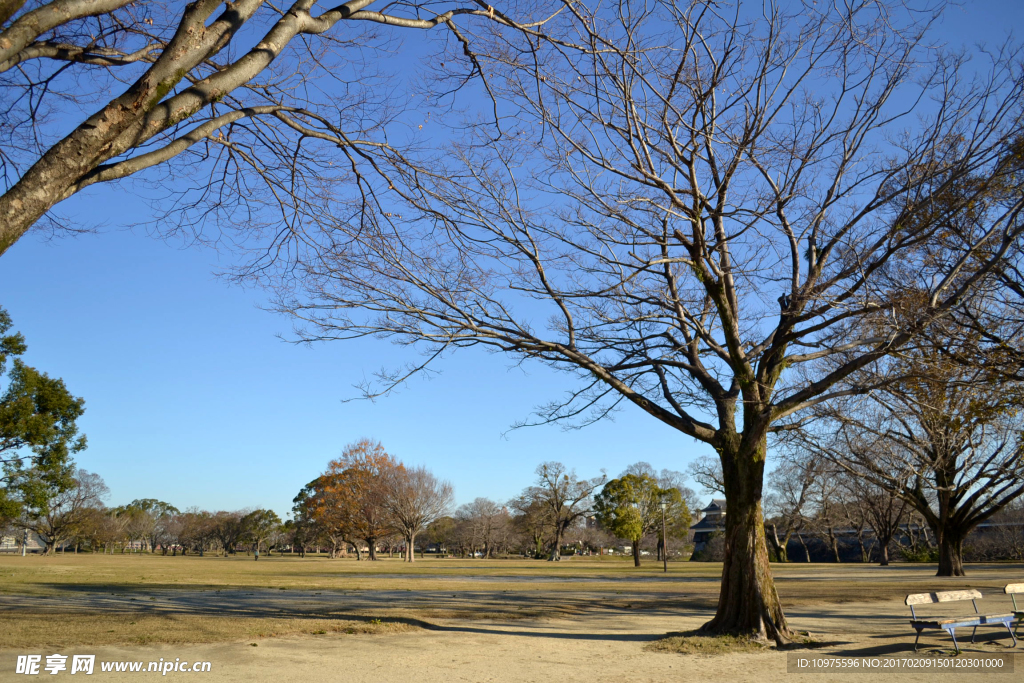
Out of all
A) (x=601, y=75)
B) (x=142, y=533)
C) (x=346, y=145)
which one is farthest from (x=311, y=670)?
(x=142, y=533)

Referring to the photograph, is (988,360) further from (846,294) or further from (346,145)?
(346,145)

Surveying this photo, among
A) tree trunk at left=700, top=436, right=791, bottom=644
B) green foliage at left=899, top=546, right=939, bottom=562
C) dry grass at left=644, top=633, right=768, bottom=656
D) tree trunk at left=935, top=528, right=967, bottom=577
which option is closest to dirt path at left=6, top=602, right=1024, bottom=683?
dry grass at left=644, top=633, right=768, bottom=656

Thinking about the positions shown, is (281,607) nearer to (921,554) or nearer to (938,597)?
(938,597)

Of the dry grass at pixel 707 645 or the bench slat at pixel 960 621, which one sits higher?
the bench slat at pixel 960 621

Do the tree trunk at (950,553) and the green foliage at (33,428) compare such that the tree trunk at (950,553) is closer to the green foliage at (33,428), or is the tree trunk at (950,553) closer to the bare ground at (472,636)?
the bare ground at (472,636)

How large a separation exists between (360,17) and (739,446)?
869cm

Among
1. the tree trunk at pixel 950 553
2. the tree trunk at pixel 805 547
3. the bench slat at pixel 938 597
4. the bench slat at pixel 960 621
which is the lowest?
the tree trunk at pixel 805 547

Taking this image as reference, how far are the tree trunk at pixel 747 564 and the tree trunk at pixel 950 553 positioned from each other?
25.8 meters

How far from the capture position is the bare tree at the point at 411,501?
55.3 m

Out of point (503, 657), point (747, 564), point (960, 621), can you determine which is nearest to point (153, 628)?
point (503, 657)

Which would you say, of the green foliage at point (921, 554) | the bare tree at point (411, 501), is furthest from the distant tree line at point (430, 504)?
the green foliage at point (921, 554)

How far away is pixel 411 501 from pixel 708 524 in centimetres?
4393

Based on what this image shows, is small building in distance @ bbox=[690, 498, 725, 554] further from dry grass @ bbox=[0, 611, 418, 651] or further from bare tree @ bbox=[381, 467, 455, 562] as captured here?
dry grass @ bbox=[0, 611, 418, 651]

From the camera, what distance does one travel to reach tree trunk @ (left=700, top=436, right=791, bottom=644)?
10.0 metres
